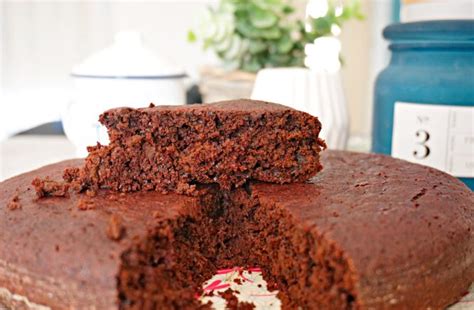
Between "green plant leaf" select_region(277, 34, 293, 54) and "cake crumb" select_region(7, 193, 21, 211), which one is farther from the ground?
"green plant leaf" select_region(277, 34, 293, 54)

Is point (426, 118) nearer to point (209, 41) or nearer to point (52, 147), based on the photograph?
point (209, 41)

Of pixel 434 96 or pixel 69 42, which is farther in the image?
pixel 69 42

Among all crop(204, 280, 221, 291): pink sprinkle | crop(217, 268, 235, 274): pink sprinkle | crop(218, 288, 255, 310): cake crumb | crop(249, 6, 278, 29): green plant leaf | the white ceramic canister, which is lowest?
crop(217, 268, 235, 274): pink sprinkle

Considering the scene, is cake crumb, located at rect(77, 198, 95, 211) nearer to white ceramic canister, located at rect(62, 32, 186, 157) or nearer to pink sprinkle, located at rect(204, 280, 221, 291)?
pink sprinkle, located at rect(204, 280, 221, 291)

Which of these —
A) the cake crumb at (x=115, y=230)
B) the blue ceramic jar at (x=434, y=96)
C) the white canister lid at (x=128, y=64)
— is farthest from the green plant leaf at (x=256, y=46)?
the cake crumb at (x=115, y=230)

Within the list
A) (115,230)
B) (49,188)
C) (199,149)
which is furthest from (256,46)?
(115,230)

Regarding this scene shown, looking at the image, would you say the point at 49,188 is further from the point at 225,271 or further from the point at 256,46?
the point at 256,46

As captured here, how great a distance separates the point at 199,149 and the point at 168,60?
120cm

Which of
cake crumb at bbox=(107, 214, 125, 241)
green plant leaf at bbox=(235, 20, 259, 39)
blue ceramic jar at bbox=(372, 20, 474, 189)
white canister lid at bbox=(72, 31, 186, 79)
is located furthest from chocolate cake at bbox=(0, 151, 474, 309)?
green plant leaf at bbox=(235, 20, 259, 39)

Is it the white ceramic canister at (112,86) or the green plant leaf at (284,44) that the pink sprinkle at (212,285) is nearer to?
the white ceramic canister at (112,86)

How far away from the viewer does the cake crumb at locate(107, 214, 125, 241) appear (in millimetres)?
1524

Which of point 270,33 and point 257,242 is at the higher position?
point 270,33

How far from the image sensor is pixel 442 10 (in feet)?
8.43

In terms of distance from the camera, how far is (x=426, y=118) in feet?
8.21
